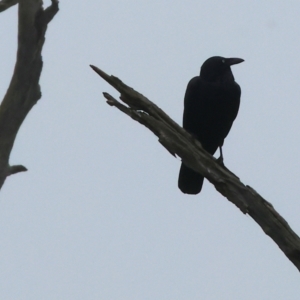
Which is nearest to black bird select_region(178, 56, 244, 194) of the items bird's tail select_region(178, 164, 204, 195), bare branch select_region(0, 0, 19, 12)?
bird's tail select_region(178, 164, 204, 195)

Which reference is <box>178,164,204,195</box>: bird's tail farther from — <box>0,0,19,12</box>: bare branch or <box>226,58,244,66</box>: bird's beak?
<box>0,0,19,12</box>: bare branch

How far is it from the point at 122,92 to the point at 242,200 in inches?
41.5

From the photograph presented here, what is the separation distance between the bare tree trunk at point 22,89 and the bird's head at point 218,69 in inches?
136

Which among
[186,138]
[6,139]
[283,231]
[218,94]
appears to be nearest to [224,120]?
[218,94]

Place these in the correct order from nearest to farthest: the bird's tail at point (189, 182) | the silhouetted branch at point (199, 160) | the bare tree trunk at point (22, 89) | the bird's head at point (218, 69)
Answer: the bare tree trunk at point (22, 89) < the silhouetted branch at point (199, 160) < the bird's head at point (218, 69) < the bird's tail at point (189, 182)

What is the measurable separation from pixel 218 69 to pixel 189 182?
1.24 metres

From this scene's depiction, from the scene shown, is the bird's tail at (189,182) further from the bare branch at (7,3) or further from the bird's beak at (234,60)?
the bare branch at (7,3)

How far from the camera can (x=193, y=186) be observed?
7301mm

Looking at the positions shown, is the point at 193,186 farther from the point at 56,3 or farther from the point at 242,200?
the point at 56,3

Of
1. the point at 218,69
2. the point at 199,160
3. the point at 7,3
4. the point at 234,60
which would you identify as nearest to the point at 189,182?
the point at 218,69

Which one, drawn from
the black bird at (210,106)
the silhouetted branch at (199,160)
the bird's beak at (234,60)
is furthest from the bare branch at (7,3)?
the bird's beak at (234,60)

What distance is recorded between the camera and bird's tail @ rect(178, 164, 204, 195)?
23.9ft

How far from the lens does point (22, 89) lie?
12.6 ft

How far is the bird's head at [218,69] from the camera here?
282 inches
